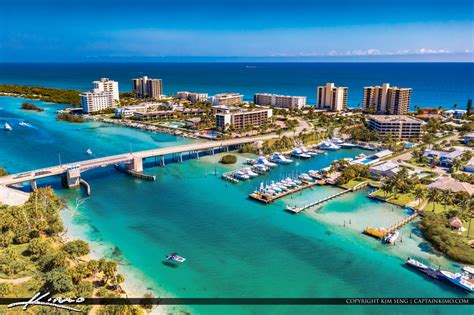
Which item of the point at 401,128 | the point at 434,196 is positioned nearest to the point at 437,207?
the point at 434,196

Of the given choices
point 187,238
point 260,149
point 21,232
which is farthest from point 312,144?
point 21,232

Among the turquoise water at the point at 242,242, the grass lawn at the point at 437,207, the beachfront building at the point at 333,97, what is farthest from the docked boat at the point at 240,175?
the beachfront building at the point at 333,97

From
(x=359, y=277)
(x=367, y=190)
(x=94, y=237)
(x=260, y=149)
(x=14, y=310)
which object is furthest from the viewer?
(x=260, y=149)

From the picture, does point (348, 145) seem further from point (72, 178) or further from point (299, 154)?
point (72, 178)

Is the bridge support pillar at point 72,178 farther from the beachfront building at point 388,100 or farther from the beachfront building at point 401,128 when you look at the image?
the beachfront building at point 388,100

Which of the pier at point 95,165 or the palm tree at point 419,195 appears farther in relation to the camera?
the pier at point 95,165

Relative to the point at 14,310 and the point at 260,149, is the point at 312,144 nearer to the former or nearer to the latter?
the point at 260,149
